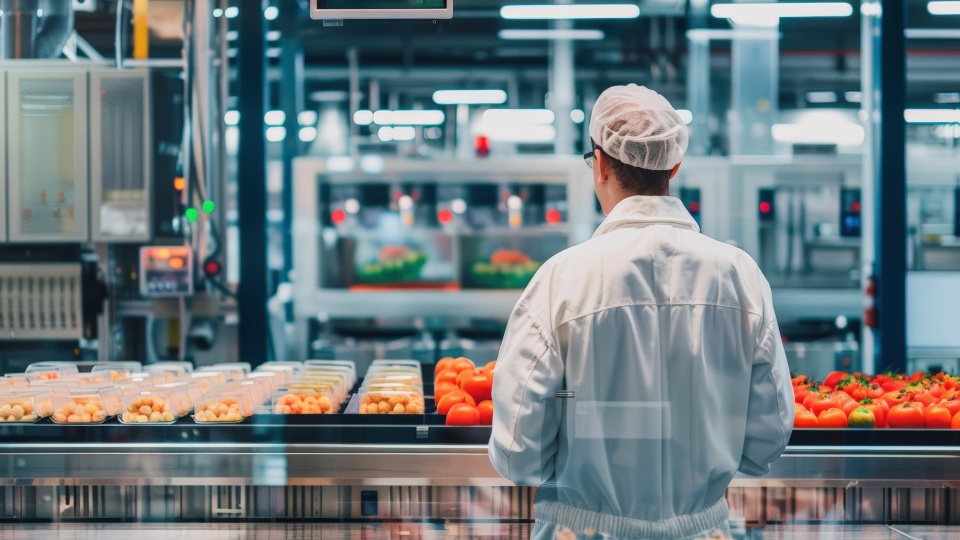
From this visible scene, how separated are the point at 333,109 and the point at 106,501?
31.2 feet

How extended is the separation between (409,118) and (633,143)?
7.22 m

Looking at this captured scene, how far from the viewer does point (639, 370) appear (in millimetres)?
1825

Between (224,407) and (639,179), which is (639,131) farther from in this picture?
(224,407)

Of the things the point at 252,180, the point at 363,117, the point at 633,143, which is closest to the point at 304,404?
the point at 633,143

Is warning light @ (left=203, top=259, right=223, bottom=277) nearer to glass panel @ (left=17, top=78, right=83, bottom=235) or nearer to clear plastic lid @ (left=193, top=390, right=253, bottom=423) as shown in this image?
glass panel @ (left=17, top=78, right=83, bottom=235)

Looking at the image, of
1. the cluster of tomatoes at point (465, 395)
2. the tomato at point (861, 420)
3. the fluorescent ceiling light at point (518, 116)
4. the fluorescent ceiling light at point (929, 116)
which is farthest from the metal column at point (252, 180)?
the fluorescent ceiling light at point (929, 116)

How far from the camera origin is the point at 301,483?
104 inches

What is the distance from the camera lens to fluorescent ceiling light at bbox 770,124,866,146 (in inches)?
320

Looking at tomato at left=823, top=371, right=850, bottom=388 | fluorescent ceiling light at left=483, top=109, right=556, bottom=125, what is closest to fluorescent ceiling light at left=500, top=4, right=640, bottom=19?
fluorescent ceiling light at left=483, top=109, right=556, bottom=125

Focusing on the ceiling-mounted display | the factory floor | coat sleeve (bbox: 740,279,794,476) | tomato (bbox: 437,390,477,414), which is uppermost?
the ceiling-mounted display

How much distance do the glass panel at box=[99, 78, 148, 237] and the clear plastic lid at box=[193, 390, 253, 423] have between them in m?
2.20

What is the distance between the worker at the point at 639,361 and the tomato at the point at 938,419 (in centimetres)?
115

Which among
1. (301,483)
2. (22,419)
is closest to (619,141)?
(301,483)

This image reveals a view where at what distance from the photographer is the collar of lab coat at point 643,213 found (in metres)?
1.85
